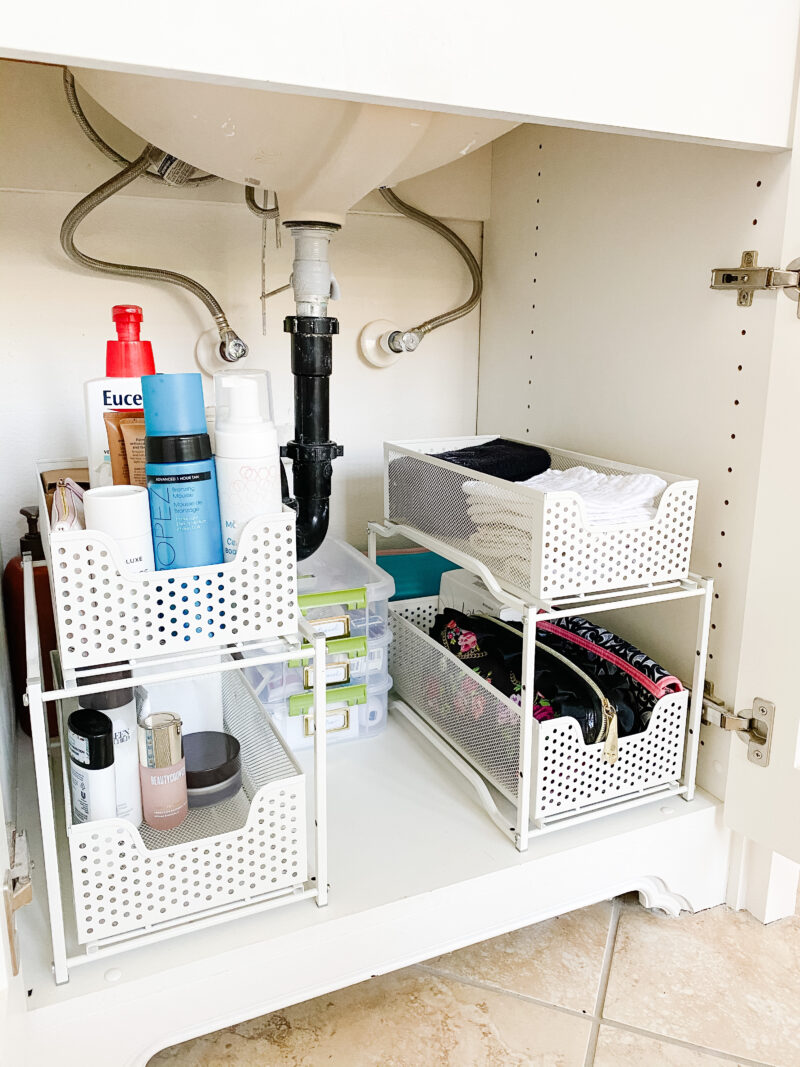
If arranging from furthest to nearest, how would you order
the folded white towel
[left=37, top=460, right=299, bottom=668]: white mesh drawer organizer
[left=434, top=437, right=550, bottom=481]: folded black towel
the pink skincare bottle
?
[left=434, top=437, right=550, bottom=481]: folded black towel, the folded white towel, the pink skincare bottle, [left=37, top=460, right=299, bottom=668]: white mesh drawer organizer

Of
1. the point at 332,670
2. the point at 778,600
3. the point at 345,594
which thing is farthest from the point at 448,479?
the point at 778,600

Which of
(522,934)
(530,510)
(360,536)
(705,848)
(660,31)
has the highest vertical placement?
(660,31)

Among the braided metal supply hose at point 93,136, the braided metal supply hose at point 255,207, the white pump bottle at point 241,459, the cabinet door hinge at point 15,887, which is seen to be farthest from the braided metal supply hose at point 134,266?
the cabinet door hinge at point 15,887

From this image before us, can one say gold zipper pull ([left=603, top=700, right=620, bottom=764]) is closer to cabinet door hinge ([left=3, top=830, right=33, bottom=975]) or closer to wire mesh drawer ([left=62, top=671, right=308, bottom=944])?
wire mesh drawer ([left=62, top=671, right=308, bottom=944])

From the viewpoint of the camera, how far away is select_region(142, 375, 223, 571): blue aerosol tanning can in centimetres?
71

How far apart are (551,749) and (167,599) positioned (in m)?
0.49

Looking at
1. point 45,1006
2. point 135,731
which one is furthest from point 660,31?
point 45,1006

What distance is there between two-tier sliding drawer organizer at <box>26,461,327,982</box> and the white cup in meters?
0.02

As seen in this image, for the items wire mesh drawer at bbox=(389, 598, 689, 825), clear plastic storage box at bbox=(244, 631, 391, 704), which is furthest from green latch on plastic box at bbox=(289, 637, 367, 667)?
wire mesh drawer at bbox=(389, 598, 689, 825)

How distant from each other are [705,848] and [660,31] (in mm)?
942

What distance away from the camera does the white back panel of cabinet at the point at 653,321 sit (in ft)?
3.15

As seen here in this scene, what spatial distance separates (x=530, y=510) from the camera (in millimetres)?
903

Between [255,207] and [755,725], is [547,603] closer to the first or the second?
[755,725]

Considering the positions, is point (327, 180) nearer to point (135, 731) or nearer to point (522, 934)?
point (135, 731)
